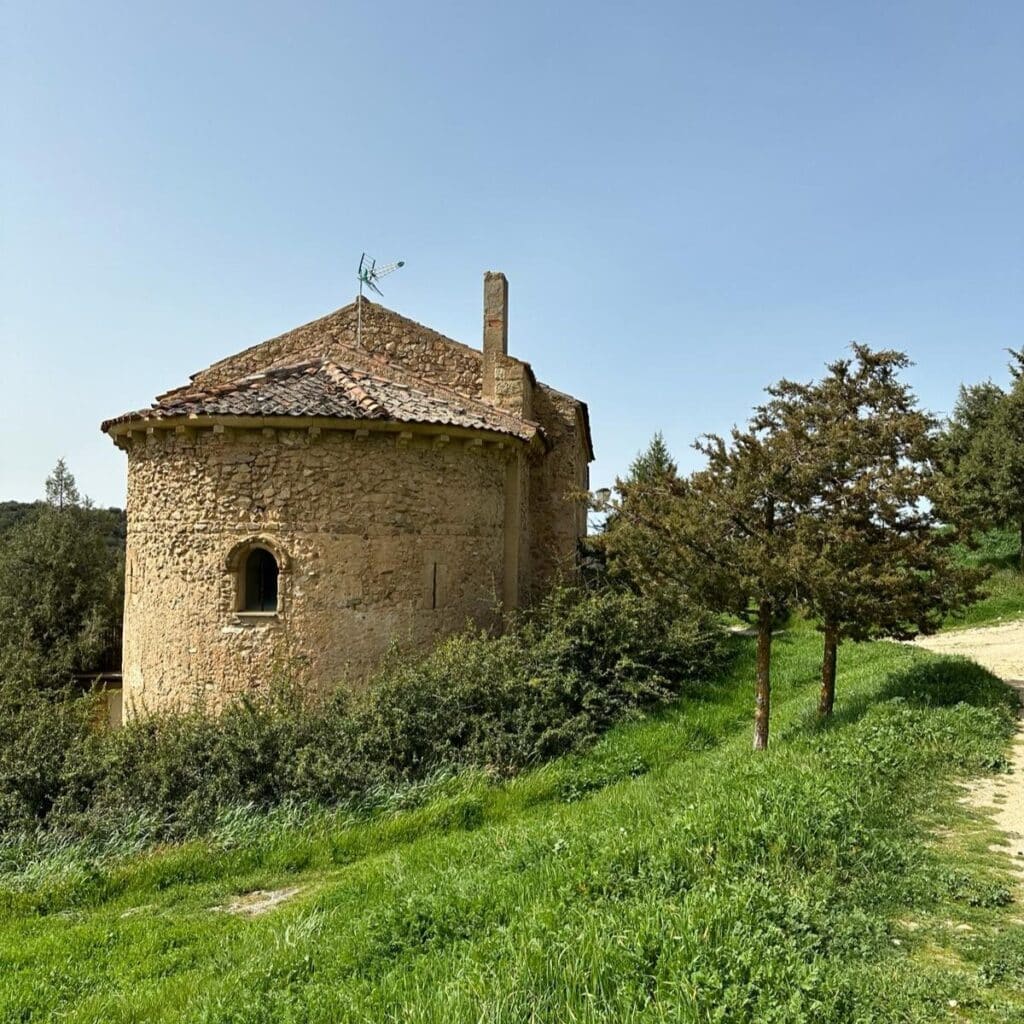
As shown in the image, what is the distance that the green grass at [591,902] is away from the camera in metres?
3.58

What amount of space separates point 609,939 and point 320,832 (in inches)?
214

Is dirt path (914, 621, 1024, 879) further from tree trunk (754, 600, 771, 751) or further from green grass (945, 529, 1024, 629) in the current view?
tree trunk (754, 600, 771, 751)

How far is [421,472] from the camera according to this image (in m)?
12.1

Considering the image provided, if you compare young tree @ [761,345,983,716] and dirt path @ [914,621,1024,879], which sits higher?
young tree @ [761,345,983,716]

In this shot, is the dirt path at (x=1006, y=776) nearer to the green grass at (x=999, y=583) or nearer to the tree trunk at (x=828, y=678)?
the green grass at (x=999, y=583)

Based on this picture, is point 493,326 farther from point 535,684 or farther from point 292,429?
point 535,684

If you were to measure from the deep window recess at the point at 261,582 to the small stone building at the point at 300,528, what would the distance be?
0.02 m

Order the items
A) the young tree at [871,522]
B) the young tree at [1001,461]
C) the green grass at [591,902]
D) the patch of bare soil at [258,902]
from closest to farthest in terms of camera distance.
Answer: the green grass at [591,902], the patch of bare soil at [258,902], the young tree at [871,522], the young tree at [1001,461]

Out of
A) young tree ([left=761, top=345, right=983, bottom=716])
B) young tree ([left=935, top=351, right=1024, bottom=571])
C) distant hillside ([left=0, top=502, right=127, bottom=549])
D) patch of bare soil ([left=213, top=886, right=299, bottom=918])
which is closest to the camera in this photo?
patch of bare soil ([left=213, top=886, right=299, bottom=918])

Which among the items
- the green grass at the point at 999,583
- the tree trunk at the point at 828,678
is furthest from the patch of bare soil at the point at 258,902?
the green grass at the point at 999,583

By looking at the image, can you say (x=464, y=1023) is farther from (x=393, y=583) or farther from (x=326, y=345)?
(x=326, y=345)

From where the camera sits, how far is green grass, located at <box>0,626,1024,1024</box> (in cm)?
358

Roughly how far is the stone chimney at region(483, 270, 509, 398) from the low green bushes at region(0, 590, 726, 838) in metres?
5.45

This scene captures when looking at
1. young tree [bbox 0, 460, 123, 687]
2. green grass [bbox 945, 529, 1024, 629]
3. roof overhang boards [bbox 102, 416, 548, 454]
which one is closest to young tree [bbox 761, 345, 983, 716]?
roof overhang boards [bbox 102, 416, 548, 454]
